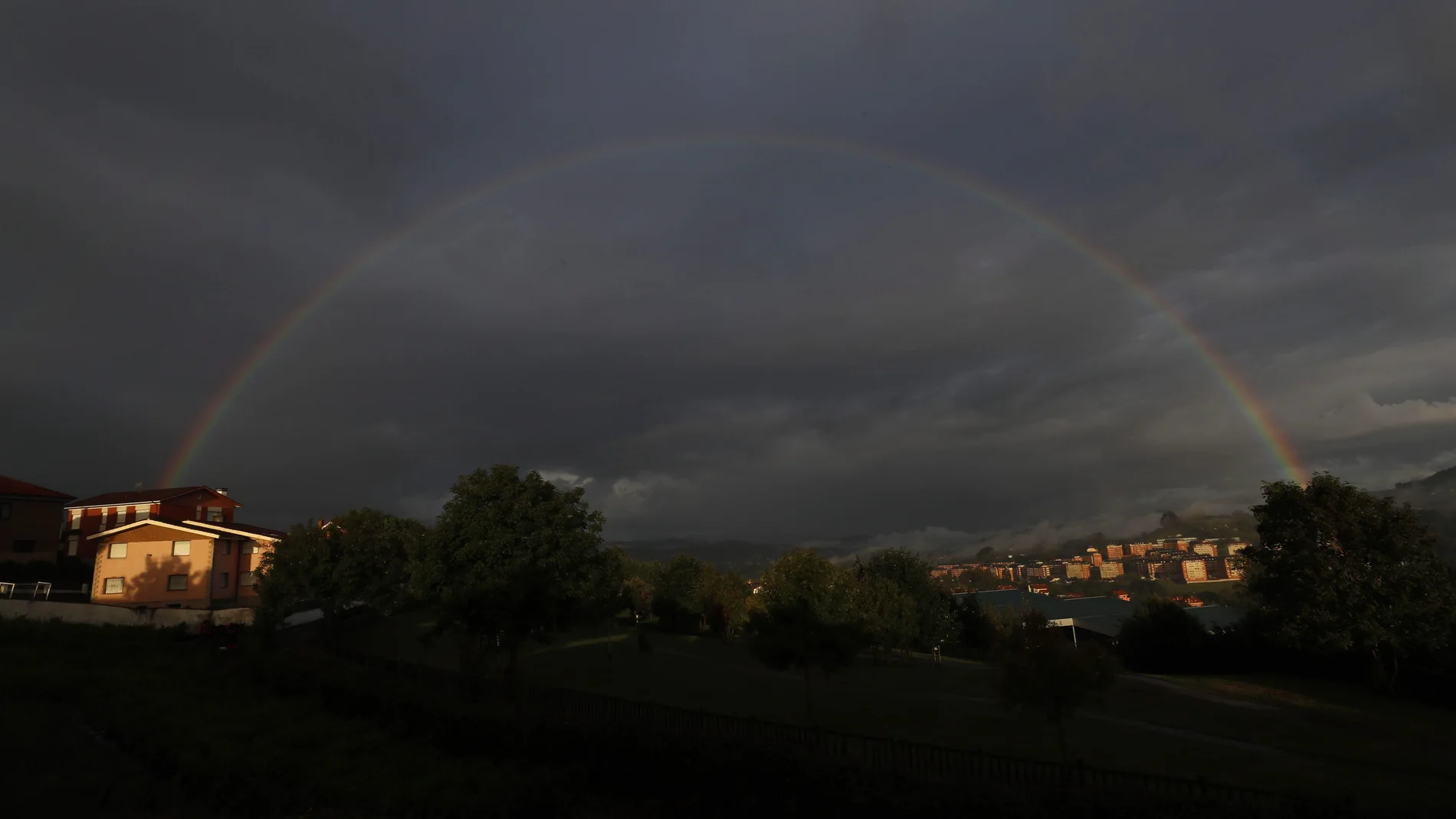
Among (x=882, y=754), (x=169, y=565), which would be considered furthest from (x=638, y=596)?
(x=882, y=754)

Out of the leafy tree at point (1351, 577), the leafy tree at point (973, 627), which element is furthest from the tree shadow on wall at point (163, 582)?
the leafy tree at point (1351, 577)

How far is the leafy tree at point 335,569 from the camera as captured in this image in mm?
47688

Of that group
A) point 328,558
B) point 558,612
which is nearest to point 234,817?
point 558,612

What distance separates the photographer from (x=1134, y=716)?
112 ft

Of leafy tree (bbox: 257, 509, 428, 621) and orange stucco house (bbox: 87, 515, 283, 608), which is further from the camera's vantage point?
orange stucco house (bbox: 87, 515, 283, 608)

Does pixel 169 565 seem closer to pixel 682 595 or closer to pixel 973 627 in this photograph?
pixel 682 595

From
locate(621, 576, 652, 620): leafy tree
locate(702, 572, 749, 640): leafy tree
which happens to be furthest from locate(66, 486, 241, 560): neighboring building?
locate(702, 572, 749, 640): leafy tree

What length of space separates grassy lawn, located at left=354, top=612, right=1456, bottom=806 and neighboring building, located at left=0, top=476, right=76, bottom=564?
36.0m

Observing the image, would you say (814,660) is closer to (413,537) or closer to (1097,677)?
(1097,677)

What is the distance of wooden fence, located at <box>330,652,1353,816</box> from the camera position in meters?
11.8

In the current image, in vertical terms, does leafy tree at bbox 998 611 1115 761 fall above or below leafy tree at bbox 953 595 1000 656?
above

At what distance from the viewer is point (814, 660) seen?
30.8 metres

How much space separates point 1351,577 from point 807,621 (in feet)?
99.7

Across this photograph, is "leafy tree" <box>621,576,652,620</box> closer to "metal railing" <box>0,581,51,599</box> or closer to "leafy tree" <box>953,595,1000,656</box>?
"leafy tree" <box>953,595,1000,656</box>
